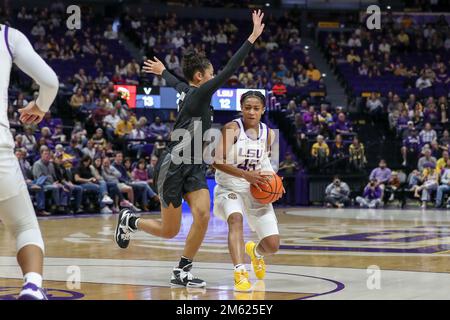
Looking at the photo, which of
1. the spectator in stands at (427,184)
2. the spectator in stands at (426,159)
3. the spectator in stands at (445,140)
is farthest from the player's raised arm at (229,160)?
the spectator in stands at (445,140)

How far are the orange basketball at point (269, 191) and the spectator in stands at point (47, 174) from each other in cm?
1003

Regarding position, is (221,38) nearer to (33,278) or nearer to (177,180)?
(177,180)

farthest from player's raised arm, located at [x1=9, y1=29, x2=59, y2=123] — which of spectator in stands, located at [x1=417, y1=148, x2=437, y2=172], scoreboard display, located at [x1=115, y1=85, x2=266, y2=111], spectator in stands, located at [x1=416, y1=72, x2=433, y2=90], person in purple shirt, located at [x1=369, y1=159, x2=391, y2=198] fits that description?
spectator in stands, located at [x1=416, y1=72, x2=433, y2=90]

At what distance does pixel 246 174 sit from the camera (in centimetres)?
718

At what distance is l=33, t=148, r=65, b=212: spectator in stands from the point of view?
1683 centimetres

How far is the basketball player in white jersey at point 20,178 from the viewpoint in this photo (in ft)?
15.5

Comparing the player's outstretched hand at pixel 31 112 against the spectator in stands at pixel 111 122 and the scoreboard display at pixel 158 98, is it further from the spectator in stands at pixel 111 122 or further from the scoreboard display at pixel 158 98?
the scoreboard display at pixel 158 98

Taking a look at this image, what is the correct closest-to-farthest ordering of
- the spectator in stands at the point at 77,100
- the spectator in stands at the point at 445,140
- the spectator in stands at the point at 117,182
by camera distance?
the spectator in stands at the point at 117,182, the spectator in stands at the point at 77,100, the spectator in stands at the point at 445,140

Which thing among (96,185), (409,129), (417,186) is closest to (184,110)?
(96,185)

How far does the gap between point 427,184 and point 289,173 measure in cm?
353

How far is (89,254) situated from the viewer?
31.3ft
